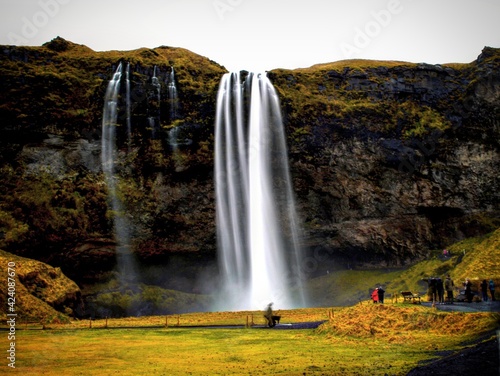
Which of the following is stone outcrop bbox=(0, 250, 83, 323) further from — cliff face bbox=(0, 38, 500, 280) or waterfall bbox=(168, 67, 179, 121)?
waterfall bbox=(168, 67, 179, 121)

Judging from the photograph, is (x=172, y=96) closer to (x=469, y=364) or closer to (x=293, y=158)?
(x=293, y=158)

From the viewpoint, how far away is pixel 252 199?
63719mm

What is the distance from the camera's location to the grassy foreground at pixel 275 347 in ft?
58.3

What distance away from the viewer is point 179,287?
6419 centimetres

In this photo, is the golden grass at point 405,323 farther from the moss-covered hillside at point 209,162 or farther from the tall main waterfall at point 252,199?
the moss-covered hillside at point 209,162

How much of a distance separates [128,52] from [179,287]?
40640 mm

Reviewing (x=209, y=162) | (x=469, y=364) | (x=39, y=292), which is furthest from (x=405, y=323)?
(x=209, y=162)

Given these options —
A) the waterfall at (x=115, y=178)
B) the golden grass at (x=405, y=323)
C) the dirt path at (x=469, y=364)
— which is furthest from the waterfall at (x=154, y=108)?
the dirt path at (x=469, y=364)

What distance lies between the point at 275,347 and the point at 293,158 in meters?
44.7

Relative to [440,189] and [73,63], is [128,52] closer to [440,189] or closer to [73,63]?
[73,63]

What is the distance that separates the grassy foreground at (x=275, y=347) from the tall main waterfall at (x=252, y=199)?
32.1 meters

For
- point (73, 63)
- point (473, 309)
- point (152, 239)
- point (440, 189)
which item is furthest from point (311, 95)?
point (473, 309)

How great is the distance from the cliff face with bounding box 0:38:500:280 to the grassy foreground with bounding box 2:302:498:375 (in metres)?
33.7

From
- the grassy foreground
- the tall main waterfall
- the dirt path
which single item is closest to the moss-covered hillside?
the tall main waterfall
